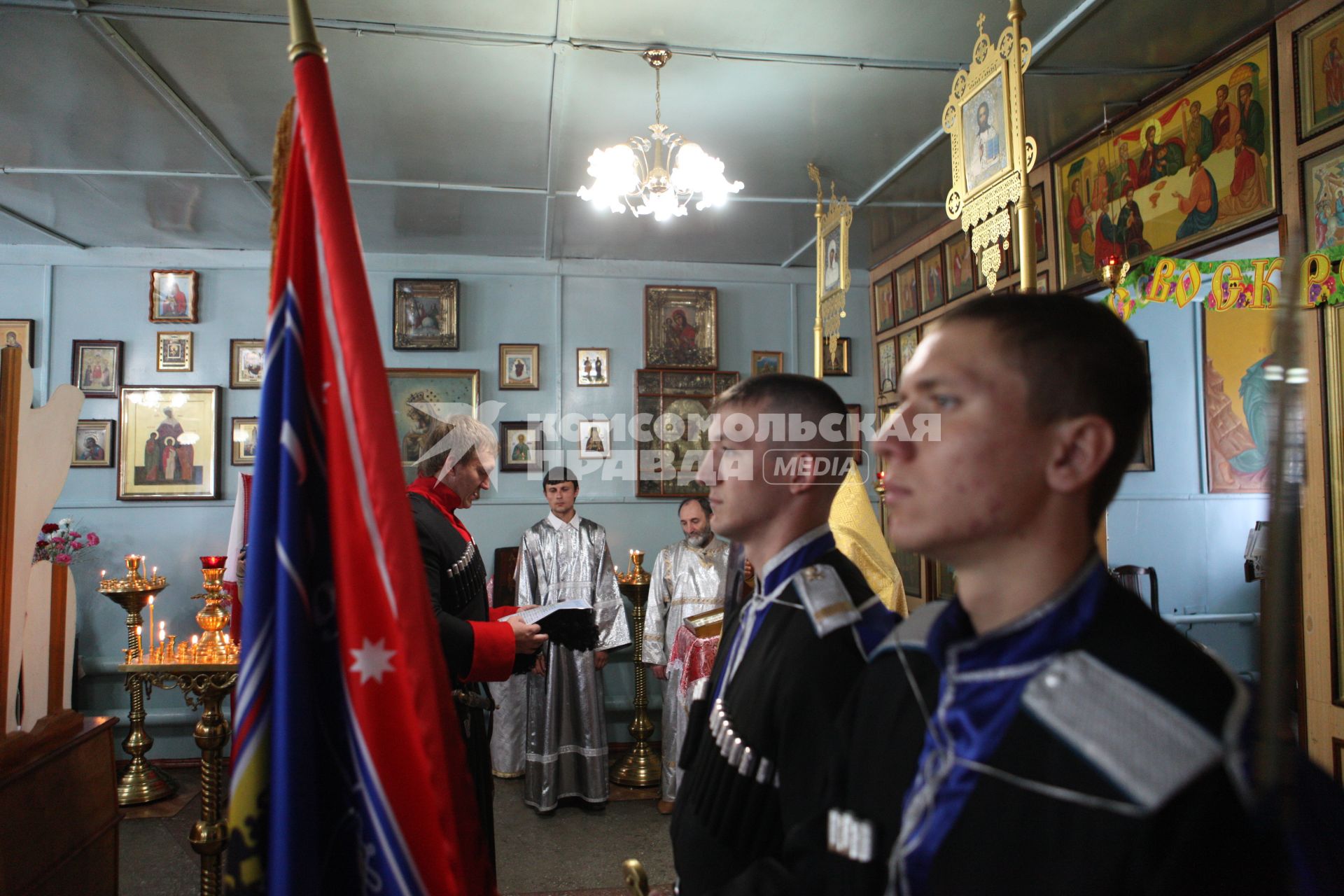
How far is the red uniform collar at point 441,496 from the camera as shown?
284cm

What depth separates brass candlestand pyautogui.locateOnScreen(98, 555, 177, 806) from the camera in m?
5.27

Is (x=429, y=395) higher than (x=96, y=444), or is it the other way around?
(x=429, y=395)

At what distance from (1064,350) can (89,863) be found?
10.8ft

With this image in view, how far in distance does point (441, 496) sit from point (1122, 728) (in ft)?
8.13

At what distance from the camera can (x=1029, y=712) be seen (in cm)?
80

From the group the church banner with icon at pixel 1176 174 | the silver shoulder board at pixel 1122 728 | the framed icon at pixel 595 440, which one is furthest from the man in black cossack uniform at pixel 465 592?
the framed icon at pixel 595 440

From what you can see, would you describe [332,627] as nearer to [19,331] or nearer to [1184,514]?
[19,331]

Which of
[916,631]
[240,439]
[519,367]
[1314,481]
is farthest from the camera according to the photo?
[519,367]

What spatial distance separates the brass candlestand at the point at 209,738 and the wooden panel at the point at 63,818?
0.26 m

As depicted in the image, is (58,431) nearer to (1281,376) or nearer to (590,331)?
(1281,376)

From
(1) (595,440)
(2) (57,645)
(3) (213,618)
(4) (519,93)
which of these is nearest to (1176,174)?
→ (4) (519,93)

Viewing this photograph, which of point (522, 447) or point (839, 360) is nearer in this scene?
point (522, 447)

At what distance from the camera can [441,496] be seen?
9.49 feet

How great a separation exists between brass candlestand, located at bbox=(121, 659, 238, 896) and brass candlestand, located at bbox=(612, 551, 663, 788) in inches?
114
